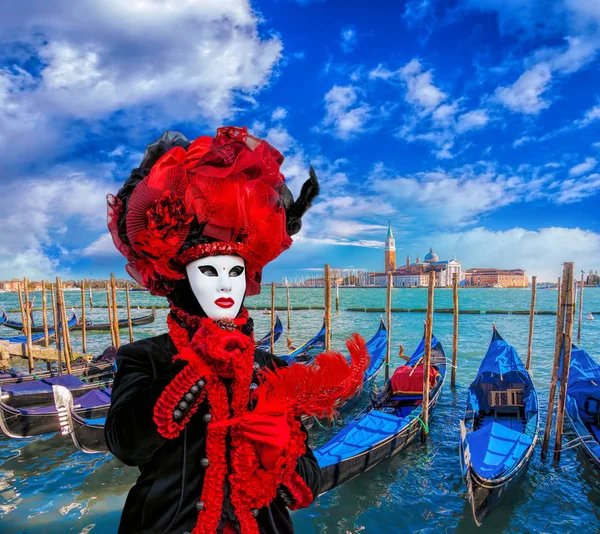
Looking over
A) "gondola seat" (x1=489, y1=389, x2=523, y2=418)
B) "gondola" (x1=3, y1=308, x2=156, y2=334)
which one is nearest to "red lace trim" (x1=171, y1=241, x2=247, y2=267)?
"gondola seat" (x1=489, y1=389, x2=523, y2=418)

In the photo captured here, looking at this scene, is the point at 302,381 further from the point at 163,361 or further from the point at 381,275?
the point at 381,275

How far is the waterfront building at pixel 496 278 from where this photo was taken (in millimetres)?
105250

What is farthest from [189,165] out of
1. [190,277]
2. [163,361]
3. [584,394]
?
[584,394]

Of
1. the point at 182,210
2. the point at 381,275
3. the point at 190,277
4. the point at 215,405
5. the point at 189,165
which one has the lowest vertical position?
the point at 381,275

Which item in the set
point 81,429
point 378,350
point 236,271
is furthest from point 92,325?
point 236,271

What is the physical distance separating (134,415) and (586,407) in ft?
24.8

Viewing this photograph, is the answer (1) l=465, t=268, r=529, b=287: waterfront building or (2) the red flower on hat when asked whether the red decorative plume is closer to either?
(2) the red flower on hat

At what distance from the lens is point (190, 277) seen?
1244 mm

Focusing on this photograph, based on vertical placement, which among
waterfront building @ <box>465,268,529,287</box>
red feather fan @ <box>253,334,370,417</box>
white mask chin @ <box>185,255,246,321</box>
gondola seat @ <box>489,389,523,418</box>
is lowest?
waterfront building @ <box>465,268,529,287</box>

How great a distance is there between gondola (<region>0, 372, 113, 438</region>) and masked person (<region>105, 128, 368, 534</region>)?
5185 millimetres

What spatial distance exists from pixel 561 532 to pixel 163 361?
17.7ft

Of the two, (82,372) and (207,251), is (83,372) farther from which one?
(207,251)

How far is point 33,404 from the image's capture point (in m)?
8.10

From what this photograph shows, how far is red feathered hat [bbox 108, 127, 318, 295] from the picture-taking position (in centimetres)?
116
